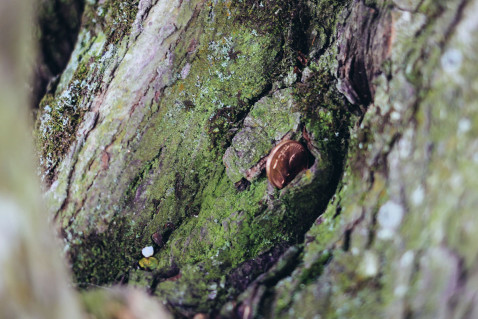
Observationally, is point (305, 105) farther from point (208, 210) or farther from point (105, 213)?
→ point (105, 213)

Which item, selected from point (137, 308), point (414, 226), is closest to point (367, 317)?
point (414, 226)

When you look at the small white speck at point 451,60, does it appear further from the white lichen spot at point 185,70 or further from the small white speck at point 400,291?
the white lichen spot at point 185,70

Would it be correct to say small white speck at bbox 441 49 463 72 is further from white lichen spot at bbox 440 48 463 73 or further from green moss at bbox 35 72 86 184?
green moss at bbox 35 72 86 184

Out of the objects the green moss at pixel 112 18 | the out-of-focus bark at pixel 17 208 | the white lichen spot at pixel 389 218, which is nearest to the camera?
the out-of-focus bark at pixel 17 208

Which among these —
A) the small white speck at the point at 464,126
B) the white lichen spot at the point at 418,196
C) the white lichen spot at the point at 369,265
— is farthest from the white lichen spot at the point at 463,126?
the white lichen spot at the point at 369,265

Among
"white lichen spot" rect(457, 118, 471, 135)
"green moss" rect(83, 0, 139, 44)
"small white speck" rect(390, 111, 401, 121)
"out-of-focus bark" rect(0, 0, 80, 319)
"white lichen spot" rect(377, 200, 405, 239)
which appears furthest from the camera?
"green moss" rect(83, 0, 139, 44)

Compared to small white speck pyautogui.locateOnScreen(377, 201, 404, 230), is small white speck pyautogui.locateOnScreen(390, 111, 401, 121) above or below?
above

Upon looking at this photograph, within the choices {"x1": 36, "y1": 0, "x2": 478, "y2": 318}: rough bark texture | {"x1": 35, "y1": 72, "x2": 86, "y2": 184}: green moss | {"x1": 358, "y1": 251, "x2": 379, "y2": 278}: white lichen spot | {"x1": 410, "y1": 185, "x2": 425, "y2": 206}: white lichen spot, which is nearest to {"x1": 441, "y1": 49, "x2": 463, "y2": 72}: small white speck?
{"x1": 36, "y1": 0, "x2": 478, "y2": 318}: rough bark texture
